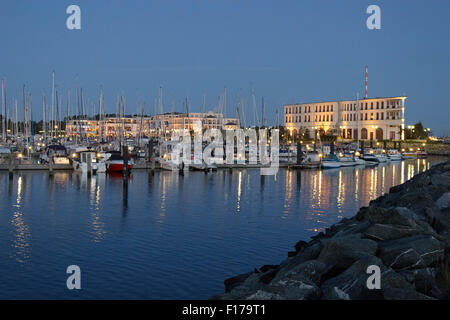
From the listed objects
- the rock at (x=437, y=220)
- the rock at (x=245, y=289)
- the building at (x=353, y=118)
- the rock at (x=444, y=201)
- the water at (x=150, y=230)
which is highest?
the building at (x=353, y=118)

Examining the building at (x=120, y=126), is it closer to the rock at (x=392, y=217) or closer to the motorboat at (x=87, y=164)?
the motorboat at (x=87, y=164)

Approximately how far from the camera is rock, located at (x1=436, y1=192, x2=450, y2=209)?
18.7 metres

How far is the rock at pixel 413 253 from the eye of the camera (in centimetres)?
1195

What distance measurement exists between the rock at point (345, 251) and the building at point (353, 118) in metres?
123

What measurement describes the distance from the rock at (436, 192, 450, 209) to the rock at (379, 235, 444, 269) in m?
6.55

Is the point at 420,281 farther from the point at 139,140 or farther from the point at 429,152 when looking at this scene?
the point at 429,152

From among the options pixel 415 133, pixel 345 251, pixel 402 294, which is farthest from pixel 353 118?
pixel 402 294

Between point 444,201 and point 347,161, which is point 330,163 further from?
point 444,201

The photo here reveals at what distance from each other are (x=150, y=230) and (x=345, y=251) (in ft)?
46.6

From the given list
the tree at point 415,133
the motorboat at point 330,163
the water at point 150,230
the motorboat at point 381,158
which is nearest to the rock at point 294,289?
the water at point 150,230

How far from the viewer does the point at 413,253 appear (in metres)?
12.1

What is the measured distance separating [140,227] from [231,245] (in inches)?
234

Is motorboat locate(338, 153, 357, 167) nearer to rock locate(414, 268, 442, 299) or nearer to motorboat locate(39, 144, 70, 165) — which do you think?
motorboat locate(39, 144, 70, 165)

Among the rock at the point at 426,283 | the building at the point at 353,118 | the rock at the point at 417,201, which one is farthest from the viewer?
the building at the point at 353,118
